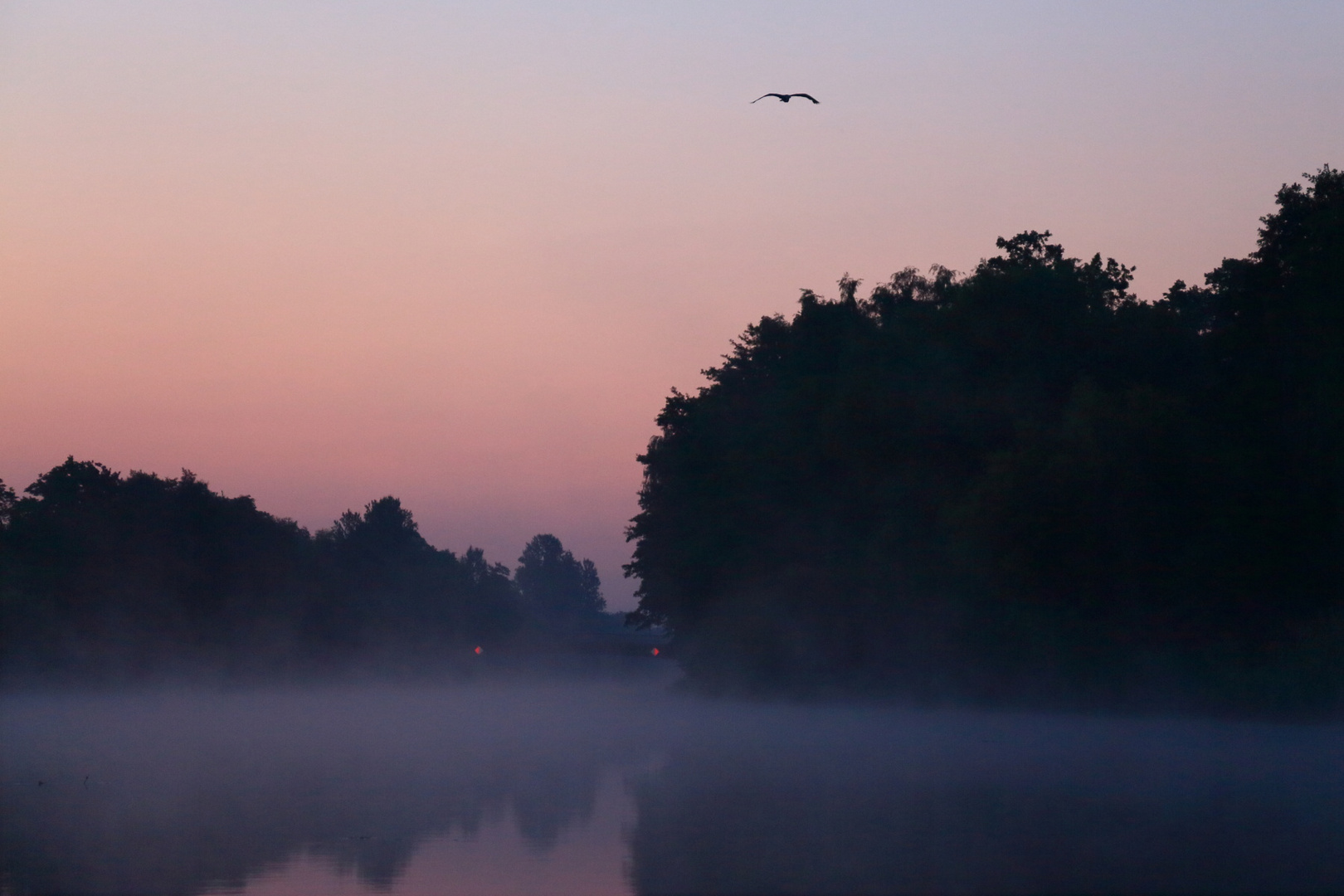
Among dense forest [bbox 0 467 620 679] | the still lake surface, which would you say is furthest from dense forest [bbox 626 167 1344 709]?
Answer: dense forest [bbox 0 467 620 679]

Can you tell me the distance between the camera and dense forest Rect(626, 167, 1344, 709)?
32.2m

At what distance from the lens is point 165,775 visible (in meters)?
19.9

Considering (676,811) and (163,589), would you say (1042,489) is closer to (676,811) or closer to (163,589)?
(676,811)

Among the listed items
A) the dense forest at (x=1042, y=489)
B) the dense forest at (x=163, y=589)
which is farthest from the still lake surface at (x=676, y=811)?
the dense forest at (x=163, y=589)

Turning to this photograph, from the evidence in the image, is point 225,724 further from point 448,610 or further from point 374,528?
point 374,528

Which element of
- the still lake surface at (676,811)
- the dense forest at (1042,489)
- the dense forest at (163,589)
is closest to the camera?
the still lake surface at (676,811)

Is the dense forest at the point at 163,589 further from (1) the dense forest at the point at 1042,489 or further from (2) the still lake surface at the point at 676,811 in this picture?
(2) the still lake surface at the point at 676,811

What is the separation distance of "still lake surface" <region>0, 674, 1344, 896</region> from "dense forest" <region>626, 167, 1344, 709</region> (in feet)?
12.1

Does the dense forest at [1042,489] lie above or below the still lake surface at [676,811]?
above

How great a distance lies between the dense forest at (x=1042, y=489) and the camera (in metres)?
32.2

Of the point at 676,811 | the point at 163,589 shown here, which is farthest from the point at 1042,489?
the point at 163,589

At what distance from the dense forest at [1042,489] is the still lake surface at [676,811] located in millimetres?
3696

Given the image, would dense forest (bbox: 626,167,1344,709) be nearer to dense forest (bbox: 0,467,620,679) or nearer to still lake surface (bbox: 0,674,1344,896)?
still lake surface (bbox: 0,674,1344,896)

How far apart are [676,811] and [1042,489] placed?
19.3 m
